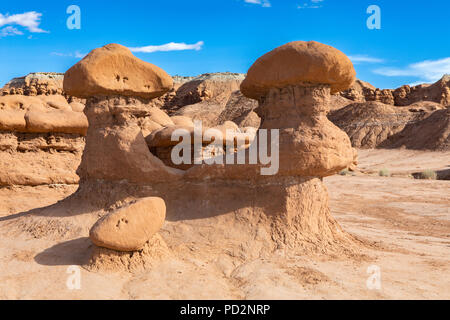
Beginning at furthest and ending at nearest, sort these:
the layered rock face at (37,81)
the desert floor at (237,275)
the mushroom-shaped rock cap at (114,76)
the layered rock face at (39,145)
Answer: the layered rock face at (37,81), the layered rock face at (39,145), the mushroom-shaped rock cap at (114,76), the desert floor at (237,275)

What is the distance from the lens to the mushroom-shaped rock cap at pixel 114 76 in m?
5.23

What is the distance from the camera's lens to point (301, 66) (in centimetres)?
473

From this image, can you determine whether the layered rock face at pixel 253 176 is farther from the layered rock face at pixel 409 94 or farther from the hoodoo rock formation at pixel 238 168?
the layered rock face at pixel 409 94

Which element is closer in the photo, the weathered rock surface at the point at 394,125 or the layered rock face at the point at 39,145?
the layered rock face at the point at 39,145

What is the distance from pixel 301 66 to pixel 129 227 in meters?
2.76

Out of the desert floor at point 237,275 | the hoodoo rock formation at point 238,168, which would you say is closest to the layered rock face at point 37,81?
the hoodoo rock formation at point 238,168

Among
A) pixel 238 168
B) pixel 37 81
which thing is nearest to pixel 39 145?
pixel 238 168

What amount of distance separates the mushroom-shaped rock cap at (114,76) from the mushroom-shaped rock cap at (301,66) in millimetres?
1484

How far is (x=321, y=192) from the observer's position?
511 centimetres

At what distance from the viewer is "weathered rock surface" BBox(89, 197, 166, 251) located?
3.81 metres
